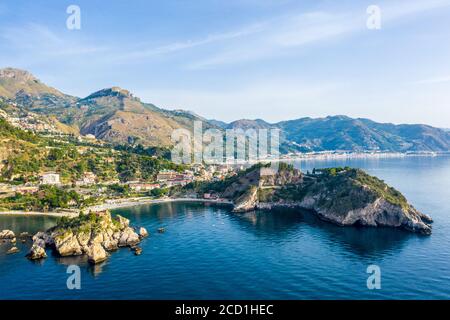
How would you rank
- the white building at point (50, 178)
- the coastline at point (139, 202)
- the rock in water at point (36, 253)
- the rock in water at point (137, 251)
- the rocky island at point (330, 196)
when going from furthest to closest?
the white building at point (50, 178) < the coastline at point (139, 202) < the rocky island at point (330, 196) < the rock in water at point (137, 251) < the rock in water at point (36, 253)

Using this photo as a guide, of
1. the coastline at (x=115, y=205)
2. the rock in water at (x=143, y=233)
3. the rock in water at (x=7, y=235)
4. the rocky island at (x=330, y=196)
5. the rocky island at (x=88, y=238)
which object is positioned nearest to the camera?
the rocky island at (x=88, y=238)

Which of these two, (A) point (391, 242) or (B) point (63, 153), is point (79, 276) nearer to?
(A) point (391, 242)

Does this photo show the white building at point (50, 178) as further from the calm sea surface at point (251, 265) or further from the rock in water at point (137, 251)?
the rock in water at point (137, 251)

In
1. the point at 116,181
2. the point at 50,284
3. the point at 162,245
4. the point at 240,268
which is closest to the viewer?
the point at 50,284

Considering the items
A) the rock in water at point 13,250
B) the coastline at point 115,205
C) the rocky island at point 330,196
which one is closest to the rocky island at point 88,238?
the rock in water at point 13,250

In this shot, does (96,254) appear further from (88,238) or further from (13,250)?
(13,250)

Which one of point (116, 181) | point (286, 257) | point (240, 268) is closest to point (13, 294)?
point (240, 268)
